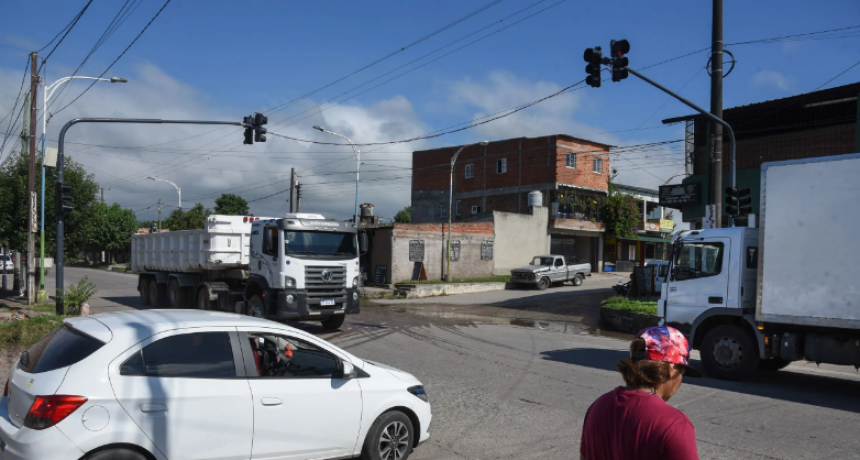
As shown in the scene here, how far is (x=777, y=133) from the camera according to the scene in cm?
2378

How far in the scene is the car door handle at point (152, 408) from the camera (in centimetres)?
451

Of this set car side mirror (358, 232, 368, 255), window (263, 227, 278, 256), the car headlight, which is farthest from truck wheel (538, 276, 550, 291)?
the car headlight

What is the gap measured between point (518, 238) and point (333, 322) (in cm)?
2568

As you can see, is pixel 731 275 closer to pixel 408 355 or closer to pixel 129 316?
pixel 408 355

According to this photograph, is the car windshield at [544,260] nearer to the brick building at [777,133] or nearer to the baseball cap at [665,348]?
the brick building at [777,133]

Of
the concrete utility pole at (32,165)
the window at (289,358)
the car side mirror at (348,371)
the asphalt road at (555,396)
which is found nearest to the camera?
the window at (289,358)

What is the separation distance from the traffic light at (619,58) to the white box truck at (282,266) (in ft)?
24.0

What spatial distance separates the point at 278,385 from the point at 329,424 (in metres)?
0.56

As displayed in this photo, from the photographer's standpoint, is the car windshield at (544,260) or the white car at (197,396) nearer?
the white car at (197,396)

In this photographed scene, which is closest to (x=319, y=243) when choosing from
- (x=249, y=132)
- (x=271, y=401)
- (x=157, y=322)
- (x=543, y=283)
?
(x=249, y=132)

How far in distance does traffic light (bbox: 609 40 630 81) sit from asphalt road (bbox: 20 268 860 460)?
19.7 feet

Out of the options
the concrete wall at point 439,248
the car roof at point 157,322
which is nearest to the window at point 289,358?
the car roof at point 157,322

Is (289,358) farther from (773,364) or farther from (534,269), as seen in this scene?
(534,269)

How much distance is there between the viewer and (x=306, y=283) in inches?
611
